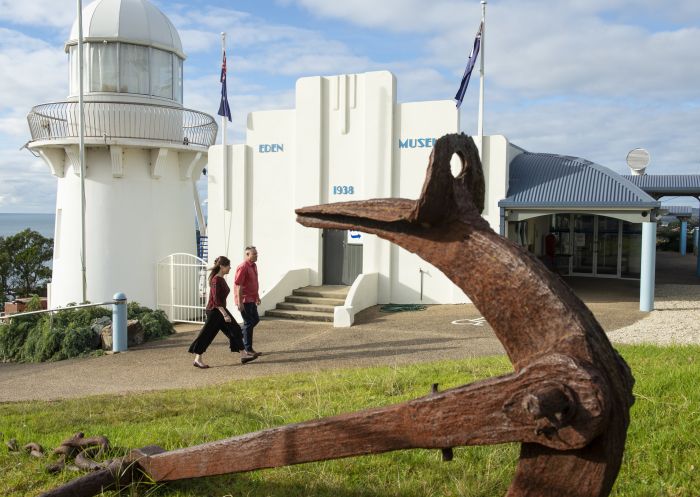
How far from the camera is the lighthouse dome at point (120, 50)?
19.0m

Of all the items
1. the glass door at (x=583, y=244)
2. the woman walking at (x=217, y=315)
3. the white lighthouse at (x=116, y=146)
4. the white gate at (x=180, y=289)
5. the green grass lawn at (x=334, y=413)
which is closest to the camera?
the green grass lawn at (x=334, y=413)

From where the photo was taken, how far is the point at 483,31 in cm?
1658

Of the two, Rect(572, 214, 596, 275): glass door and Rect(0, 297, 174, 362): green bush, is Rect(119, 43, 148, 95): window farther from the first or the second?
Rect(572, 214, 596, 275): glass door

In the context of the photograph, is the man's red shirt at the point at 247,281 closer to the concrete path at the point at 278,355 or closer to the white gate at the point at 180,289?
the concrete path at the point at 278,355

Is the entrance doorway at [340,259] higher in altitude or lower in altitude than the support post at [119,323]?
higher

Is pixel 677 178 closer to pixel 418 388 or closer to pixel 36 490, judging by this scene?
pixel 418 388

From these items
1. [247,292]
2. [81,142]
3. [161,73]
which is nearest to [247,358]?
[247,292]

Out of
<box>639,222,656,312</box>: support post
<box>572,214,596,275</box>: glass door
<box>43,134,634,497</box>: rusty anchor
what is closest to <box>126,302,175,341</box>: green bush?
<box>639,222,656,312</box>: support post

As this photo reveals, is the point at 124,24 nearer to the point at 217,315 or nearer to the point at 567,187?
the point at 217,315

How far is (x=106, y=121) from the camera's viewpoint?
18875 mm

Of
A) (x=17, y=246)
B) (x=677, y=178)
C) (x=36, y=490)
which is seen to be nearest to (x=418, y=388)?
(x=36, y=490)

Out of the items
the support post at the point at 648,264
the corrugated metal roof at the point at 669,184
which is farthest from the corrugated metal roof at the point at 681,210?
the support post at the point at 648,264

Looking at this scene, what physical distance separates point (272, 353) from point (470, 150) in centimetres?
926

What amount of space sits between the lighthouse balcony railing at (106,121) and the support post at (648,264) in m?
13.7
